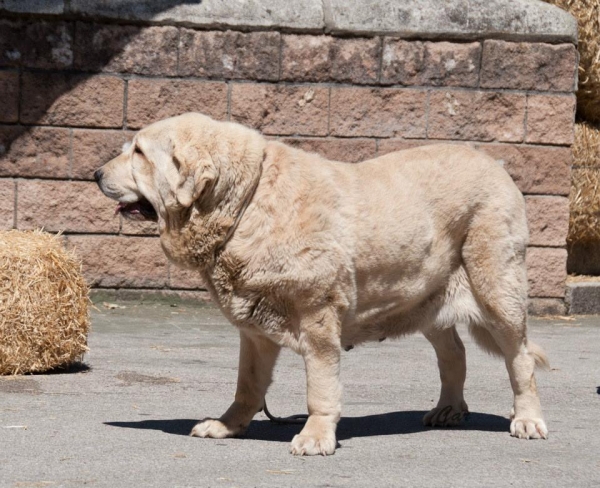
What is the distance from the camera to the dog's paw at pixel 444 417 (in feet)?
18.2

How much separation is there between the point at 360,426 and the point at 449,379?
556mm

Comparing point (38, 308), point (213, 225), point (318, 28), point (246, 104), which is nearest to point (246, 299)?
point (213, 225)

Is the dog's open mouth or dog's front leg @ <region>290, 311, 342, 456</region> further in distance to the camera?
the dog's open mouth

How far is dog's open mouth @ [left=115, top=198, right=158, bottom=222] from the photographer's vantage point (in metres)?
4.93

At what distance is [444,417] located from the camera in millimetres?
5559

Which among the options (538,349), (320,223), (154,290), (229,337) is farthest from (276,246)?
(154,290)

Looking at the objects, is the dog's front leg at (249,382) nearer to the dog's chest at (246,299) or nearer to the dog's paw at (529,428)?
the dog's chest at (246,299)

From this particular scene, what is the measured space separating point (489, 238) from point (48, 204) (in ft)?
16.3

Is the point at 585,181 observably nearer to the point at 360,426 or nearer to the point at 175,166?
the point at 360,426

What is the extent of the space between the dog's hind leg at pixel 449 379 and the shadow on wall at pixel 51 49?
4551 millimetres

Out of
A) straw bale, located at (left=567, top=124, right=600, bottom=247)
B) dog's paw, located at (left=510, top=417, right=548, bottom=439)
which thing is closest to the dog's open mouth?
dog's paw, located at (left=510, top=417, right=548, bottom=439)

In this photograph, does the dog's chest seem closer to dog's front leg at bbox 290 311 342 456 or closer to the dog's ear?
dog's front leg at bbox 290 311 342 456

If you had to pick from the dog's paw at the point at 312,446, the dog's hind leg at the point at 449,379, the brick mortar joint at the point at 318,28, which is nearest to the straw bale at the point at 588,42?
the brick mortar joint at the point at 318,28

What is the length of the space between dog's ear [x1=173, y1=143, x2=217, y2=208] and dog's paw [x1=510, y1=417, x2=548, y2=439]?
6.16ft
